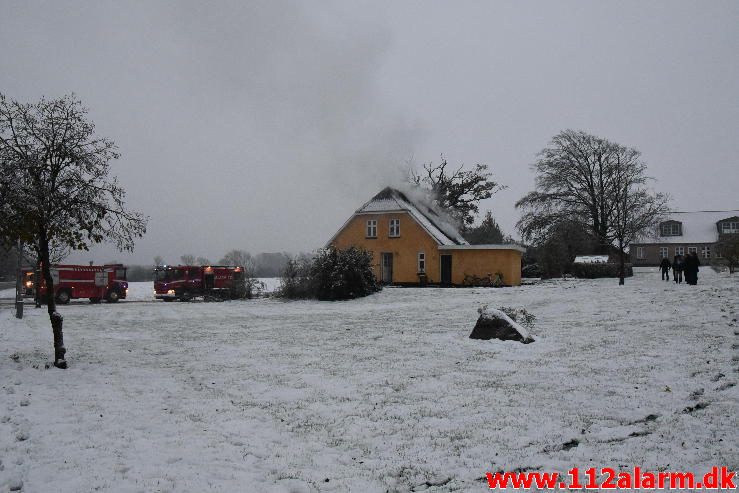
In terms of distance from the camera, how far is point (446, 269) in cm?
3600

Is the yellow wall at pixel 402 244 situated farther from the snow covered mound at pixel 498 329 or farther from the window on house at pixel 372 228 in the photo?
the snow covered mound at pixel 498 329

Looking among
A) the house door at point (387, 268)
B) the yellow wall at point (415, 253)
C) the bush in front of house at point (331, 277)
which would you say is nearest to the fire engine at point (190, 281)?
the bush in front of house at point (331, 277)

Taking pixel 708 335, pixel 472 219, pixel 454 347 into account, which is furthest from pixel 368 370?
pixel 472 219

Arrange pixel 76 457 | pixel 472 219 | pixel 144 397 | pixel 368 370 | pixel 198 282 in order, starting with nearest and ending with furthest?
pixel 76 457
pixel 144 397
pixel 368 370
pixel 198 282
pixel 472 219

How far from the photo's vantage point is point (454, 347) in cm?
1220

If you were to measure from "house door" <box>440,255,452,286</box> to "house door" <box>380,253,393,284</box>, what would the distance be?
3.77m

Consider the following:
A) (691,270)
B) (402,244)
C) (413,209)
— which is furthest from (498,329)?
(413,209)

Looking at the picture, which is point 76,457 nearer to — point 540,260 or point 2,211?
point 2,211

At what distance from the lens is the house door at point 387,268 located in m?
37.7

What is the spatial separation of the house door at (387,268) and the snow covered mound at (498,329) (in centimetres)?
2444

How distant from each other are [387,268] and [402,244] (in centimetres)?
211

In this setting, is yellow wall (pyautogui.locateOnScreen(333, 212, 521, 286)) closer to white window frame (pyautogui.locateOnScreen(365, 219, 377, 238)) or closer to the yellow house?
the yellow house

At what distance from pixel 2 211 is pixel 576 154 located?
47577 mm

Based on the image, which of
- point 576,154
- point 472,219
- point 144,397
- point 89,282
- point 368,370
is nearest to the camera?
point 144,397
